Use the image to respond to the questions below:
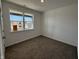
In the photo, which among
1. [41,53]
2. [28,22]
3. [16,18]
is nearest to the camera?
[41,53]

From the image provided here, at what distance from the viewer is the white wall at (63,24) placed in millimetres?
4148

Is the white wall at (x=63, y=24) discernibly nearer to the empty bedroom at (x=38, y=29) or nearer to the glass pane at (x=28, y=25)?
the empty bedroom at (x=38, y=29)

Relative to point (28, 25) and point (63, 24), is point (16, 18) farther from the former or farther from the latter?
point (63, 24)

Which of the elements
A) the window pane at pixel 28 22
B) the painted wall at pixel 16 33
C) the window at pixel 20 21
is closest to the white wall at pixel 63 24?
the painted wall at pixel 16 33

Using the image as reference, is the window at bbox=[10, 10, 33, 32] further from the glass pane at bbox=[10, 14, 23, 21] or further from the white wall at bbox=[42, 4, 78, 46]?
the white wall at bbox=[42, 4, 78, 46]

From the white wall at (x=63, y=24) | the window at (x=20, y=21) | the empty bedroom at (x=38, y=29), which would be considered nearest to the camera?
the empty bedroom at (x=38, y=29)

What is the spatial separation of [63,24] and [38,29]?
2.84 meters

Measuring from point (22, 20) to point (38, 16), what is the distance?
2.18 meters

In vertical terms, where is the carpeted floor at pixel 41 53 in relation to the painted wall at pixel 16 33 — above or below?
below

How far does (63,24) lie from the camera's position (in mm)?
4844

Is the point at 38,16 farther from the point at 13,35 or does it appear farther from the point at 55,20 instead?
the point at 13,35

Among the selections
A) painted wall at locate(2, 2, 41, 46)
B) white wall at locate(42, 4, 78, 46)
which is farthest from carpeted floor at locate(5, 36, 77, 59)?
white wall at locate(42, 4, 78, 46)

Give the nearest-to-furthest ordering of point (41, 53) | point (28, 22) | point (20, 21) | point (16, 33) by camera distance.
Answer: point (41, 53) < point (16, 33) < point (20, 21) < point (28, 22)

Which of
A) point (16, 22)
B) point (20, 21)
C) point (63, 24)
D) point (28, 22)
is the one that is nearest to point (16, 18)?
point (16, 22)
